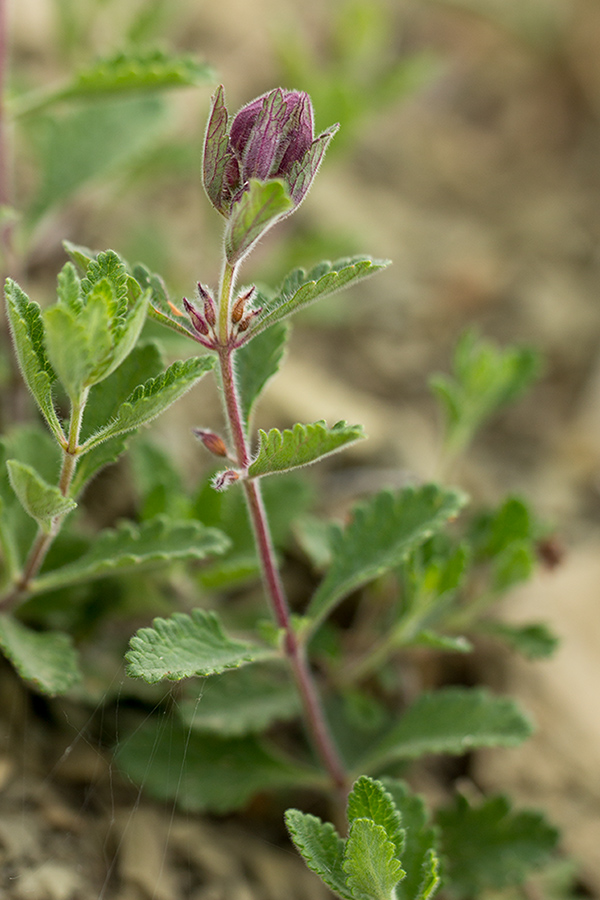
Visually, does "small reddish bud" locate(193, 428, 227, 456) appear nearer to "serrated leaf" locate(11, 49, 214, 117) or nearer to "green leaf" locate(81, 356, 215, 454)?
"green leaf" locate(81, 356, 215, 454)

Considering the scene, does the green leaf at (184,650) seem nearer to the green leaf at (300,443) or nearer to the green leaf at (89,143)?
the green leaf at (300,443)

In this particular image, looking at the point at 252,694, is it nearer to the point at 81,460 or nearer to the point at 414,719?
the point at 414,719

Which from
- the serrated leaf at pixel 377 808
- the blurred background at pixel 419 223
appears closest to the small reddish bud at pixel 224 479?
the serrated leaf at pixel 377 808

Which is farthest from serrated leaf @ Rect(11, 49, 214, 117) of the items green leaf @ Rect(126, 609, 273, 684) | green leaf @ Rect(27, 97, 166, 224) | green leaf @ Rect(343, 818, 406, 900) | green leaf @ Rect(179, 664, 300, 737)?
green leaf @ Rect(343, 818, 406, 900)

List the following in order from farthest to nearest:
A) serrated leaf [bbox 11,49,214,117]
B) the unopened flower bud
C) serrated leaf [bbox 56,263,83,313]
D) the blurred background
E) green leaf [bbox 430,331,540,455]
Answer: the blurred background → green leaf [bbox 430,331,540,455] → serrated leaf [bbox 11,49,214,117] → the unopened flower bud → serrated leaf [bbox 56,263,83,313]

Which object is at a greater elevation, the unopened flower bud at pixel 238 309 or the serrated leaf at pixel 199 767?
the unopened flower bud at pixel 238 309

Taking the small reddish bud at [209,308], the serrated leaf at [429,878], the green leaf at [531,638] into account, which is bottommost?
the serrated leaf at [429,878]
